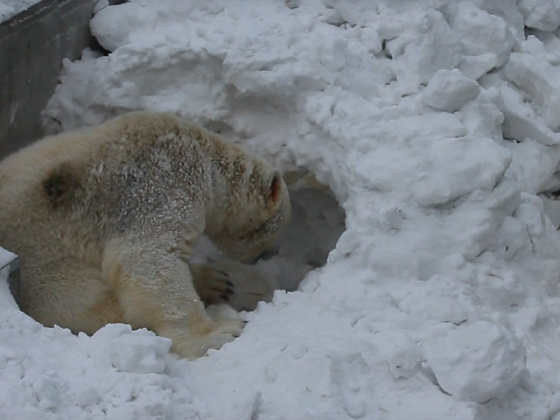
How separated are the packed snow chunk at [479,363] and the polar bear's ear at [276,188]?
1.97m

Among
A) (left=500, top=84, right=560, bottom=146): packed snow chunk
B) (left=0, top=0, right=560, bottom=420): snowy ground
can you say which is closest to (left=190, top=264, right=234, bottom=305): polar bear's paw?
(left=0, top=0, right=560, bottom=420): snowy ground

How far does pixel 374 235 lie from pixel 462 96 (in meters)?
1.03

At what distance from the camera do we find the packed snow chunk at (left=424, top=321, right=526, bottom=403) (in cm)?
→ 343

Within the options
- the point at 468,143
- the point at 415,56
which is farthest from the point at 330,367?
the point at 415,56

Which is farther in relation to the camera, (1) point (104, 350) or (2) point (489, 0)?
(2) point (489, 0)

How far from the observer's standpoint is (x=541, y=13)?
6012mm

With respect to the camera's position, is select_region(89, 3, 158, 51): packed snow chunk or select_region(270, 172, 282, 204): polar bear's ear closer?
select_region(270, 172, 282, 204): polar bear's ear

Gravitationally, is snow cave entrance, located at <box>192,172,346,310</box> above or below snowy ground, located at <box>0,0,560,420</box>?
below

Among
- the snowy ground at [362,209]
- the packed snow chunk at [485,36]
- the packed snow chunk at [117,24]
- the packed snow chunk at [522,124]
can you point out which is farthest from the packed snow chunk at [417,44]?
the packed snow chunk at [117,24]

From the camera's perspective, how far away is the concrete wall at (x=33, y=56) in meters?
5.05

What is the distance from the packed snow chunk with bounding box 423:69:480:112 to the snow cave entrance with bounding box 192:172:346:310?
127cm

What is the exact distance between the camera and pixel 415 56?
17.2ft

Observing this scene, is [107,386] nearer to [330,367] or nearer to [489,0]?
[330,367]

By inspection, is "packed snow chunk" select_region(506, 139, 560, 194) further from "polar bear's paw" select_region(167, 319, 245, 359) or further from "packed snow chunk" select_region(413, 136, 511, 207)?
"polar bear's paw" select_region(167, 319, 245, 359)
